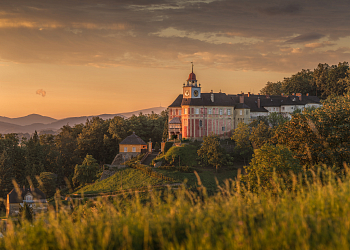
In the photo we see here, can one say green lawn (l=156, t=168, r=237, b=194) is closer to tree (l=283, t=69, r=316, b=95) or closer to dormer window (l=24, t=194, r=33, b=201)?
dormer window (l=24, t=194, r=33, b=201)

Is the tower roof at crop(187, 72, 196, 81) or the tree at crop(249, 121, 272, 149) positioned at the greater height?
the tower roof at crop(187, 72, 196, 81)

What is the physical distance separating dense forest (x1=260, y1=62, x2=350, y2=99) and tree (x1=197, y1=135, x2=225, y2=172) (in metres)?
40.2

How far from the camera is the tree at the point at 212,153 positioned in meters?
46.2

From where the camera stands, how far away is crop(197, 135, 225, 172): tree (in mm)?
46188

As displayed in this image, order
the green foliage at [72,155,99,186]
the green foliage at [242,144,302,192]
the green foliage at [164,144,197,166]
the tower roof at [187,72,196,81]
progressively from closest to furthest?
the green foliage at [242,144,302,192]
the green foliage at [164,144,197,166]
the green foliage at [72,155,99,186]
the tower roof at [187,72,196,81]

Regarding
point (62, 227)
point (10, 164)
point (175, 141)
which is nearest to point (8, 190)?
point (10, 164)

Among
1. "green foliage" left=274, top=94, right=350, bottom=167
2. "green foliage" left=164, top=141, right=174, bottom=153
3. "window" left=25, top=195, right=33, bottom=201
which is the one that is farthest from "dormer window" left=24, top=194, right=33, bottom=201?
"green foliage" left=274, top=94, right=350, bottom=167

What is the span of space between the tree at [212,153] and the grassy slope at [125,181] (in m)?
9.95

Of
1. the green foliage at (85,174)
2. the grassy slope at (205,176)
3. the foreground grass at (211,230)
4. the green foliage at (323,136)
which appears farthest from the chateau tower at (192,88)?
the foreground grass at (211,230)

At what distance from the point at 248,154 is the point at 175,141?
13311mm

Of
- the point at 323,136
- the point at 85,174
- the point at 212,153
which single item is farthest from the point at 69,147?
the point at 323,136

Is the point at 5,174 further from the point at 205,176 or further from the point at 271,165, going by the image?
the point at 271,165

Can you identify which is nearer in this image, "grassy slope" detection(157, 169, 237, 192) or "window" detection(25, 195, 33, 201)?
"grassy slope" detection(157, 169, 237, 192)

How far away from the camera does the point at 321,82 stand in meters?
81.2
